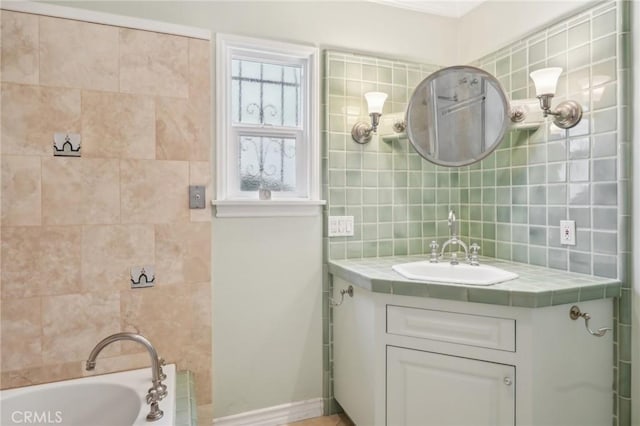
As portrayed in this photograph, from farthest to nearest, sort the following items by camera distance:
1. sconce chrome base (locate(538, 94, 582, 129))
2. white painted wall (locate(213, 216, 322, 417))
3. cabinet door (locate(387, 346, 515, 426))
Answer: white painted wall (locate(213, 216, 322, 417)) < sconce chrome base (locate(538, 94, 582, 129)) < cabinet door (locate(387, 346, 515, 426))

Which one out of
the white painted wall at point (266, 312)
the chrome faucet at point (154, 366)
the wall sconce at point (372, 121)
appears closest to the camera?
the chrome faucet at point (154, 366)

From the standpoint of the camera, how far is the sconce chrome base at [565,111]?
168cm

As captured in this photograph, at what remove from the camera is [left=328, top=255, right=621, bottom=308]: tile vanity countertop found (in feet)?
Answer: 4.60

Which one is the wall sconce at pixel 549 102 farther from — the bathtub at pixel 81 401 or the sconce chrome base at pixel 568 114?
the bathtub at pixel 81 401

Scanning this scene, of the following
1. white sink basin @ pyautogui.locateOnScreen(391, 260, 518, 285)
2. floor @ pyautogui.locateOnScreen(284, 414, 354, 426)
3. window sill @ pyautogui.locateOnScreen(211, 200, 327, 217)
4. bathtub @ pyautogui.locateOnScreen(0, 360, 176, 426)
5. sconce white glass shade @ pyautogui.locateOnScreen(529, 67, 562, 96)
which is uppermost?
sconce white glass shade @ pyautogui.locateOnScreen(529, 67, 562, 96)

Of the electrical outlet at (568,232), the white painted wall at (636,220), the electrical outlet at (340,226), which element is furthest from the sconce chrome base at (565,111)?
the electrical outlet at (340,226)

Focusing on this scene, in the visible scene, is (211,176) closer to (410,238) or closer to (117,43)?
(117,43)

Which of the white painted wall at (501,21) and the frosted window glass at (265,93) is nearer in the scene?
the white painted wall at (501,21)

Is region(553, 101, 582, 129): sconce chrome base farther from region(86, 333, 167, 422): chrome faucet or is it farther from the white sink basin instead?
region(86, 333, 167, 422): chrome faucet

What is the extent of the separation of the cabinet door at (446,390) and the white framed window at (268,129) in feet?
3.16

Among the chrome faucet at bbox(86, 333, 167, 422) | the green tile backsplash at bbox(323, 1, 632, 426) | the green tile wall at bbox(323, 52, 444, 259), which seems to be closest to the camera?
the chrome faucet at bbox(86, 333, 167, 422)

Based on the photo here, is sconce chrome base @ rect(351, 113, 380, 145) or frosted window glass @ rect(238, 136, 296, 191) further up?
sconce chrome base @ rect(351, 113, 380, 145)

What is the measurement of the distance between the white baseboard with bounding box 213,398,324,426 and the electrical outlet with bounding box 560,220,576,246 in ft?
5.21

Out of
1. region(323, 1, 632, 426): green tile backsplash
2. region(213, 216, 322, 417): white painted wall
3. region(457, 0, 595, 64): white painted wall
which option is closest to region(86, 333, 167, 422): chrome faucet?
region(213, 216, 322, 417): white painted wall
